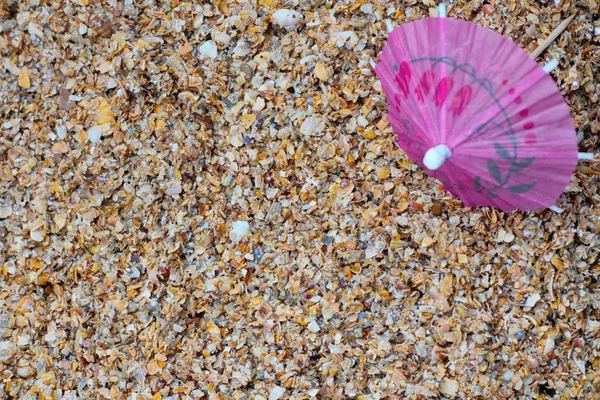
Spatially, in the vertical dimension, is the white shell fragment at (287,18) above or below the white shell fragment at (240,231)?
above

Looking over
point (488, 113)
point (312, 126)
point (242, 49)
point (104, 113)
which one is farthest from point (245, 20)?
point (488, 113)

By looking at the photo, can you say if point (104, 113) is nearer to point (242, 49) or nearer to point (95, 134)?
point (95, 134)

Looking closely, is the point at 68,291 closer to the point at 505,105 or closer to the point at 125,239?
the point at 125,239

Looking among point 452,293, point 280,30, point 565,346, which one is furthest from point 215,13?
point 565,346

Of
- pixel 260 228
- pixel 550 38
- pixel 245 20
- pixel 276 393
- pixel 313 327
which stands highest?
pixel 550 38

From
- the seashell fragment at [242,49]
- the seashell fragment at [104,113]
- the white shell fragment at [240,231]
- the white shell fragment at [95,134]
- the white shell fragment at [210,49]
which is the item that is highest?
the seashell fragment at [242,49]

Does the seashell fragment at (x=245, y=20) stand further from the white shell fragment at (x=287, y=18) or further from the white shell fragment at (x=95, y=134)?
the white shell fragment at (x=95, y=134)

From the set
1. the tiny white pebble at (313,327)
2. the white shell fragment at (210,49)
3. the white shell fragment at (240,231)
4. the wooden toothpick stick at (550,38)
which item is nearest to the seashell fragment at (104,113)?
the white shell fragment at (210,49)

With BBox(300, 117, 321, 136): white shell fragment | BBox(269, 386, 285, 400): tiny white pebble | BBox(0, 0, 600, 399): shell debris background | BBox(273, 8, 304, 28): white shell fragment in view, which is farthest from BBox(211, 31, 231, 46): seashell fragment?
BBox(269, 386, 285, 400): tiny white pebble
